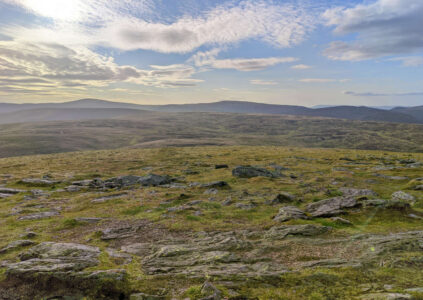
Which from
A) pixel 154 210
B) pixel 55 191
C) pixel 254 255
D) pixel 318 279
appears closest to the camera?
pixel 318 279

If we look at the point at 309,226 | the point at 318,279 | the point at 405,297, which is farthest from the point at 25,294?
the point at 309,226

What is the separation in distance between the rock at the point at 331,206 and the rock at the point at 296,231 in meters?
3.84

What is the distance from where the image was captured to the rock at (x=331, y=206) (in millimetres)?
21578

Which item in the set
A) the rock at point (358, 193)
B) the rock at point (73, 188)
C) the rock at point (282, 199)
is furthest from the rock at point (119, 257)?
the rock at point (73, 188)

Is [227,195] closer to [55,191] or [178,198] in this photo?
[178,198]

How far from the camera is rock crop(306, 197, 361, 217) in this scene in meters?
21.6

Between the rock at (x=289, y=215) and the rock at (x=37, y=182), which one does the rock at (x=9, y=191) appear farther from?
the rock at (x=289, y=215)

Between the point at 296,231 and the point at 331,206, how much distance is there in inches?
290

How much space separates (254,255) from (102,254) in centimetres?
967

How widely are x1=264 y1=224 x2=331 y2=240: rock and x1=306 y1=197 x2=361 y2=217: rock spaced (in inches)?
151

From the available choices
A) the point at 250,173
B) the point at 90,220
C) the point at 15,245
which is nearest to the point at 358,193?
the point at 250,173

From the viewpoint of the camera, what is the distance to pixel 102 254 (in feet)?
49.6

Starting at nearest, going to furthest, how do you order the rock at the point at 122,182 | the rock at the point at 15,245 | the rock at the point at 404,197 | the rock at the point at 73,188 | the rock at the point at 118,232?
the rock at the point at 15,245 → the rock at the point at 118,232 → the rock at the point at 404,197 → the rock at the point at 73,188 → the rock at the point at 122,182

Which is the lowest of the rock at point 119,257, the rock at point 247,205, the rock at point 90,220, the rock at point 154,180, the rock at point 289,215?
the rock at point 154,180
